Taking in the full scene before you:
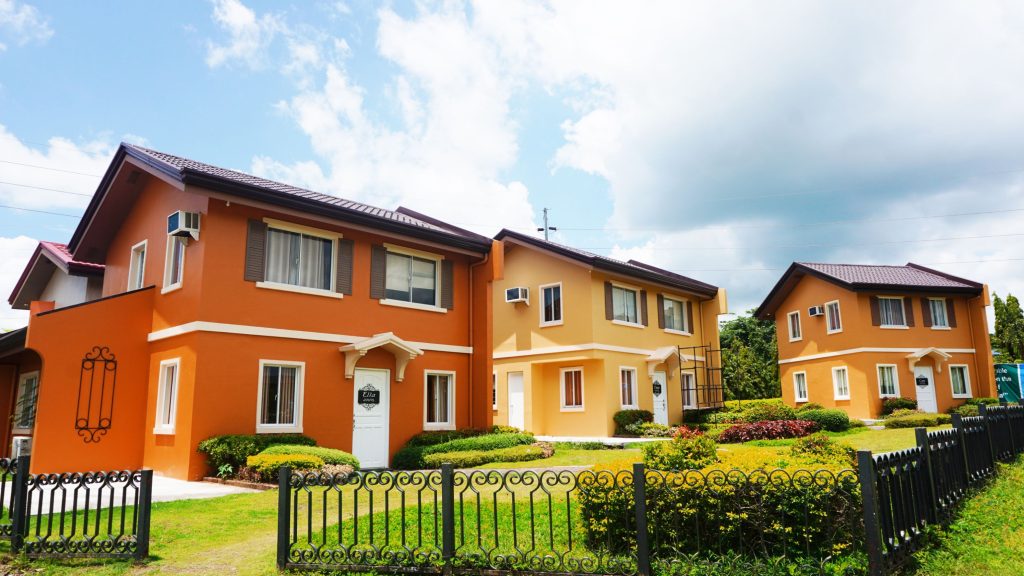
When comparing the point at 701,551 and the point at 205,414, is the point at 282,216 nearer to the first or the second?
the point at 205,414

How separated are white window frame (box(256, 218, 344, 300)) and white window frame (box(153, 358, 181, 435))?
2.34 m

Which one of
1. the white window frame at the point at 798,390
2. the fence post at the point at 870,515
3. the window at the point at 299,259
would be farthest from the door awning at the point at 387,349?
the white window frame at the point at 798,390

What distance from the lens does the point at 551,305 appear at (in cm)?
2512

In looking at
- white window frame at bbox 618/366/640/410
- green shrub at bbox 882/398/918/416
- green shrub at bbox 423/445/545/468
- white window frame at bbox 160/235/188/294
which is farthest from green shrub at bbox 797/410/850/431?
white window frame at bbox 160/235/188/294

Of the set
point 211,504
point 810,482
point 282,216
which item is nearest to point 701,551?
point 810,482

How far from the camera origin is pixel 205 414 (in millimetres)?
13266

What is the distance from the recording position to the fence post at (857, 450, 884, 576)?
545 cm

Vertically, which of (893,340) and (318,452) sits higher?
(893,340)

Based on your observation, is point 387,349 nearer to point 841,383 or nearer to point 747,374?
point 841,383

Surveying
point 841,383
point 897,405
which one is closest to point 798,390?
point 841,383

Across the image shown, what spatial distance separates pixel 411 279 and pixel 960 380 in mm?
25925

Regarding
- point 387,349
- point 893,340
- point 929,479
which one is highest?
point 893,340

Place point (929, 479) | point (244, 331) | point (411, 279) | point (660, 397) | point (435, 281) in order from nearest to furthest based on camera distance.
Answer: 1. point (929, 479)
2. point (244, 331)
3. point (411, 279)
4. point (435, 281)
5. point (660, 397)

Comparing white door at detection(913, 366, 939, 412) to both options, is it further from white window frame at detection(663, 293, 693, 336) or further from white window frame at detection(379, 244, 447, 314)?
white window frame at detection(379, 244, 447, 314)
